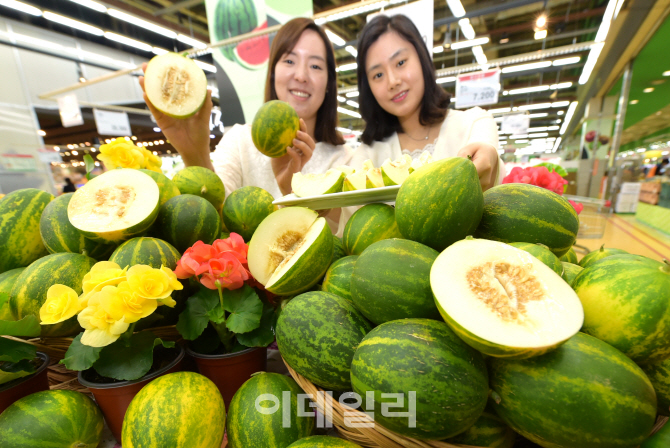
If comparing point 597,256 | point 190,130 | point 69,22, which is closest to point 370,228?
point 597,256

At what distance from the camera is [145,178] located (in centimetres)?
108

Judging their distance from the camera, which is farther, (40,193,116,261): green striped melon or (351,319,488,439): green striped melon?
(40,193,116,261): green striped melon

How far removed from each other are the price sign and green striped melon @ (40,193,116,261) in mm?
5324

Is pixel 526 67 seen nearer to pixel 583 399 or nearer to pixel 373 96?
pixel 373 96

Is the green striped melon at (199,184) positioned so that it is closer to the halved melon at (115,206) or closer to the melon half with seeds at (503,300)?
the halved melon at (115,206)

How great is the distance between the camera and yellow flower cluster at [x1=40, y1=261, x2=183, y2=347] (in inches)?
28.3

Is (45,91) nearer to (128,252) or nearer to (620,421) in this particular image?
(128,252)

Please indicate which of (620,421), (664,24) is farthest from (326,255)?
(664,24)

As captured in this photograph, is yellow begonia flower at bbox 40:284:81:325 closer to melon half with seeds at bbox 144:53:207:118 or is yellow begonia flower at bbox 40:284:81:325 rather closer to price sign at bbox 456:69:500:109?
melon half with seeds at bbox 144:53:207:118

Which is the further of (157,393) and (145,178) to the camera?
(145,178)

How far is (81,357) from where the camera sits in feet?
2.46

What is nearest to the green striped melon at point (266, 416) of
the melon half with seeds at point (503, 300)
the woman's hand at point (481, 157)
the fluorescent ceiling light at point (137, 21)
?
the melon half with seeds at point (503, 300)

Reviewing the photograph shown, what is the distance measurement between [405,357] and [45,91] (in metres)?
11.9

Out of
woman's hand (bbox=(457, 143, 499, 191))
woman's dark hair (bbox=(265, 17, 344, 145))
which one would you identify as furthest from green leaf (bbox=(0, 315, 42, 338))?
woman's dark hair (bbox=(265, 17, 344, 145))
